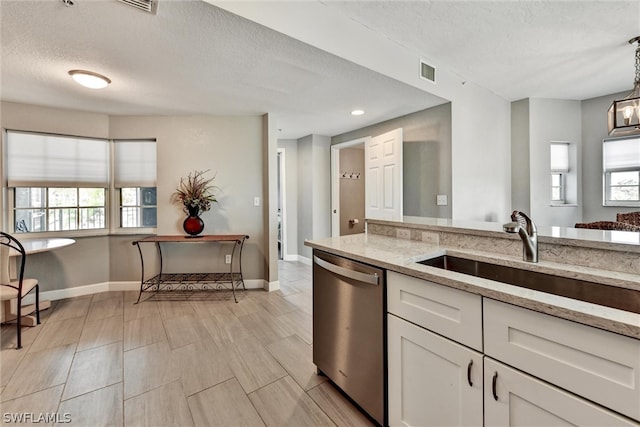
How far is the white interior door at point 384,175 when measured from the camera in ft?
11.5

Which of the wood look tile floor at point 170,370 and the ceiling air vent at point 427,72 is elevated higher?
the ceiling air vent at point 427,72

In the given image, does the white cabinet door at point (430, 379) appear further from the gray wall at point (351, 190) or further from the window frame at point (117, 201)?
the gray wall at point (351, 190)

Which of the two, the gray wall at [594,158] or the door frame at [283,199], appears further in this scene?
the door frame at [283,199]

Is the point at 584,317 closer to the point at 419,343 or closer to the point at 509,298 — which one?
the point at 509,298

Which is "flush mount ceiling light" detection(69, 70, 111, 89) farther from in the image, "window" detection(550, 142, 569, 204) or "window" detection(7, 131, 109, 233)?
"window" detection(550, 142, 569, 204)

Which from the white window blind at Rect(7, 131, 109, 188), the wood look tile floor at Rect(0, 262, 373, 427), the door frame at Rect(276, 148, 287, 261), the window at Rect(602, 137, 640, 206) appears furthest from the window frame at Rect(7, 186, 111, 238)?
the window at Rect(602, 137, 640, 206)

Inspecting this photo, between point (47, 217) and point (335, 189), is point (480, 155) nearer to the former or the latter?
point (335, 189)

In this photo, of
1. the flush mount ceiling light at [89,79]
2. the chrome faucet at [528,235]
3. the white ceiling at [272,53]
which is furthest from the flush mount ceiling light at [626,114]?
the flush mount ceiling light at [89,79]

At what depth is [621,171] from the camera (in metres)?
3.82

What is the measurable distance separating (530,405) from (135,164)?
14.3ft

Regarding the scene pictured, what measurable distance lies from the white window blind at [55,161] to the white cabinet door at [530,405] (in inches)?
173

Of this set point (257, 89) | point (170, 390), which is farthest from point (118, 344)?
point (257, 89)

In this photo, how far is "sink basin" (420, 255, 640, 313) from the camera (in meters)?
1.01

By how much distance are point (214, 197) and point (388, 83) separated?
252 centimetres
